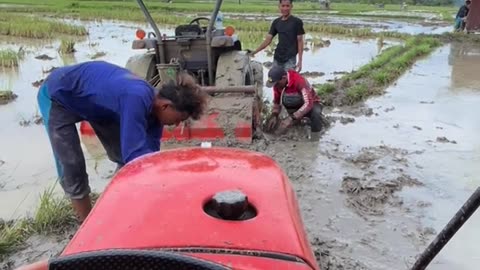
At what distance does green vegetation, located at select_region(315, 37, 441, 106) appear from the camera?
7.16 m

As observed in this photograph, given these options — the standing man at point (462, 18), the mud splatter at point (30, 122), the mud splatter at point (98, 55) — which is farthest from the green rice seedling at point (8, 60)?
the standing man at point (462, 18)

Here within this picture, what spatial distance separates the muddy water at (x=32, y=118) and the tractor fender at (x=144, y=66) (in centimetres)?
100

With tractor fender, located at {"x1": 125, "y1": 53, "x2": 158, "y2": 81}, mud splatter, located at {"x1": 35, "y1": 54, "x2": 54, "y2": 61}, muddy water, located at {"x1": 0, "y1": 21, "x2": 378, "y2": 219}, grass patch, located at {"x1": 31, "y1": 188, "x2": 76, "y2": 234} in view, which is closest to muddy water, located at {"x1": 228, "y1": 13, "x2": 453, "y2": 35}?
muddy water, located at {"x1": 0, "y1": 21, "x2": 378, "y2": 219}

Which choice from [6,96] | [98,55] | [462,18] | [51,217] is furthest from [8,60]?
[462,18]

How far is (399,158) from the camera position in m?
4.76

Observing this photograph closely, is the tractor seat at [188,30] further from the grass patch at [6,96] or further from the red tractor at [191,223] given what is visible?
the red tractor at [191,223]

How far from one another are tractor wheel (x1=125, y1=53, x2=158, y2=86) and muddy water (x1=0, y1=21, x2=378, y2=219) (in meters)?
1.00

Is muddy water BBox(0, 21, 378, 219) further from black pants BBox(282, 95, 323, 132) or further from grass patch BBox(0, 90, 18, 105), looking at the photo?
black pants BBox(282, 95, 323, 132)

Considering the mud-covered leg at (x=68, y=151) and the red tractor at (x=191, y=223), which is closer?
the red tractor at (x=191, y=223)

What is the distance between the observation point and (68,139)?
9.26 feet

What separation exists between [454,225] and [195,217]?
791 mm

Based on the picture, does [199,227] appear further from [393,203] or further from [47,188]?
[47,188]

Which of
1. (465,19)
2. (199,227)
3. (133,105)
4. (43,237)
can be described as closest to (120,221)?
(199,227)

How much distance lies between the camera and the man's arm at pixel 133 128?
6.99 feet
